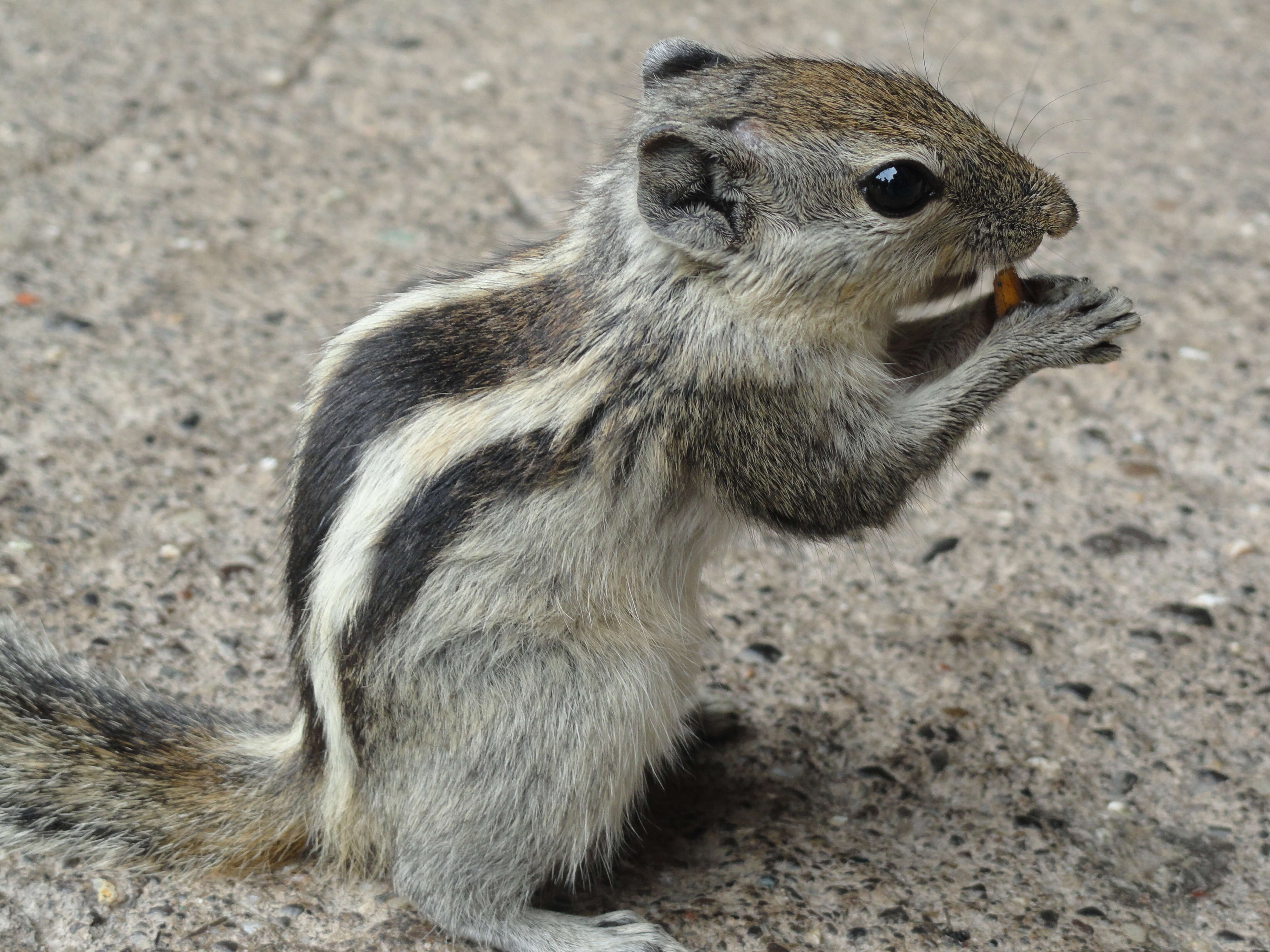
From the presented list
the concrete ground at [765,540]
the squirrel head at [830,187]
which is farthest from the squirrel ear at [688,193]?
the concrete ground at [765,540]

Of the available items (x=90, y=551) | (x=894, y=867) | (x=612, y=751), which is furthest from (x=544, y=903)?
(x=90, y=551)

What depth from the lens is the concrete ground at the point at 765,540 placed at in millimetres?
2443

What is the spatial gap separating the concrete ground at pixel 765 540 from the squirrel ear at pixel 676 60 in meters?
0.99

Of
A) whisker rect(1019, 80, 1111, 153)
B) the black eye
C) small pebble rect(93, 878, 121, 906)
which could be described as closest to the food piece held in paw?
the black eye

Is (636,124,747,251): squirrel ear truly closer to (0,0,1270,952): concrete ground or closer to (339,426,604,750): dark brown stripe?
(339,426,604,750): dark brown stripe

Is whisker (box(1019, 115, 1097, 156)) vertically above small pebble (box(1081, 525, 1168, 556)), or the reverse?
whisker (box(1019, 115, 1097, 156))

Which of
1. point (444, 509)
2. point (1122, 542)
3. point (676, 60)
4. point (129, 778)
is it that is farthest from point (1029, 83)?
point (129, 778)

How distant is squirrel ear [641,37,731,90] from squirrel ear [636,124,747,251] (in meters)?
0.39

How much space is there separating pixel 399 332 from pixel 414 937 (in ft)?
3.50

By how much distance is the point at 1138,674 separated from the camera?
9.57 feet

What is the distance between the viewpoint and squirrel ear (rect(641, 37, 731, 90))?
8.32 feet

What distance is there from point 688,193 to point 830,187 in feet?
0.79

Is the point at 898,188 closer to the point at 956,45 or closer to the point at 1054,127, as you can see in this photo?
the point at 1054,127

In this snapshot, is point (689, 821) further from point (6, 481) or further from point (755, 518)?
point (6, 481)
